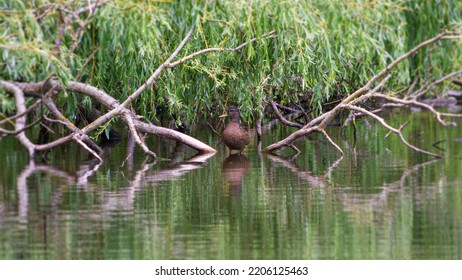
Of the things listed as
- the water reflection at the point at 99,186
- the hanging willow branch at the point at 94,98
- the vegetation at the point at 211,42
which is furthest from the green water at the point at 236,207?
the vegetation at the point at 211,42

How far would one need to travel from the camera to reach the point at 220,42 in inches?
575

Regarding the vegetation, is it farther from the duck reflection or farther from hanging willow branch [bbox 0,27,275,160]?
the duck reflection

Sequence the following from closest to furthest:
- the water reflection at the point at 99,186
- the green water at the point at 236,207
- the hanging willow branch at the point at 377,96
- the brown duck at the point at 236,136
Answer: the green water at the point at 236,207 < the water reflection at the point at 99,186 < the hanging willow branch at the point at 377,96 < the brown duck at the point at 236,136

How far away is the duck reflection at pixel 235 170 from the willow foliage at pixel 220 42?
112 cm

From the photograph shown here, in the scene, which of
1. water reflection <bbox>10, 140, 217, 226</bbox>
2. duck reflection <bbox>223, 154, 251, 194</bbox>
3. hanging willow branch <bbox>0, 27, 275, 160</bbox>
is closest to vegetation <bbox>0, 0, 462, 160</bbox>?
hanging willow branch <bbox>0, 27, 275, 160</bbox>

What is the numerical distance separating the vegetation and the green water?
3.70 feet

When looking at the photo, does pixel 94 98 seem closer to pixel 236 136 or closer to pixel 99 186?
pixel 99 186

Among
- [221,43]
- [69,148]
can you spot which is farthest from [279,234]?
[69,148]

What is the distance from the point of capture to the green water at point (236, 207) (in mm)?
8383

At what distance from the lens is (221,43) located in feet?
46.3

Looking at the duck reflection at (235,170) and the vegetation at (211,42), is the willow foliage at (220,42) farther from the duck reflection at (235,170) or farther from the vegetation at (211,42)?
the duck reflection at (235,170)

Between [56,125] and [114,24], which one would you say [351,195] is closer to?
[114,24]

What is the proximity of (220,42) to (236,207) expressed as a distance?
474 centimetres

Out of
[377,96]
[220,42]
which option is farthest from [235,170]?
[377,96]
